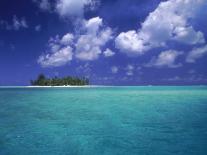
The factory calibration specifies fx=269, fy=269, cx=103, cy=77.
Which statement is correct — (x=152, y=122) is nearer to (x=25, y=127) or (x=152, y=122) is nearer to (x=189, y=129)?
(x=189, y=129)

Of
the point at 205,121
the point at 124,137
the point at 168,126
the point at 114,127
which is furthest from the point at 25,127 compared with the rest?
the point at 205,121

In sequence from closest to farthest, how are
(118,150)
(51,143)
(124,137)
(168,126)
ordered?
(118,150)
(51,143)
(124,137)
(168,126)

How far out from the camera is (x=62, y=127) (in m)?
16.5

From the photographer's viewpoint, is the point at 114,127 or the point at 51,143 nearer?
the point at 51,143

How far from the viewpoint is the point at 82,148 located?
38.0 feet

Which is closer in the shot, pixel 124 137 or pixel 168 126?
pixel 124 137

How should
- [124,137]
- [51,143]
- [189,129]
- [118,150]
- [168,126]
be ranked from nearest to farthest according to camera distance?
1. [118,150]
2. [51,143]
3. [124,137]
4. [189,129]
5. [168,126]

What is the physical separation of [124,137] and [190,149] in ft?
11.5

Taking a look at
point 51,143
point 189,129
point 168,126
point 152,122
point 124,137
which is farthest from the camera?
point 152,122

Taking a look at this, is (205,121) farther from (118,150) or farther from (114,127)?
(118,150)

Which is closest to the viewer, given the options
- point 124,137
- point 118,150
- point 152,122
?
point 118,150

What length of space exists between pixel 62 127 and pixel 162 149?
726 centimetres

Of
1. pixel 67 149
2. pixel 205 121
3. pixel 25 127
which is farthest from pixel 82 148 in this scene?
pixel 205 121

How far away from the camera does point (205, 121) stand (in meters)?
18.5
